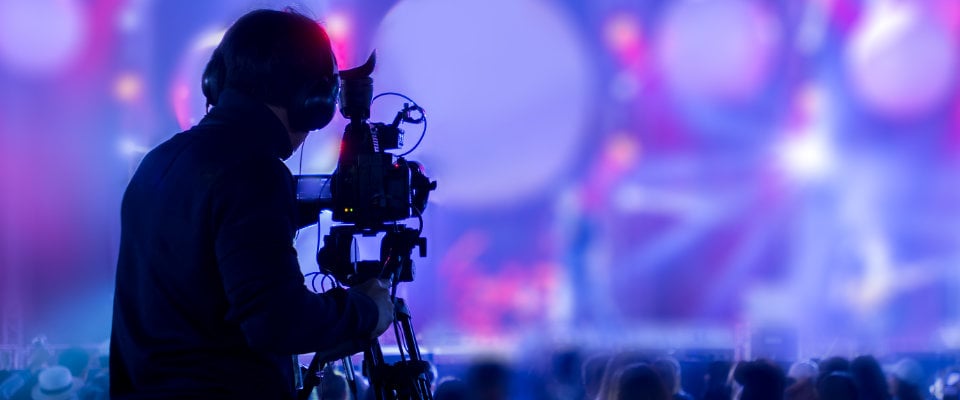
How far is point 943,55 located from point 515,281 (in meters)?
3.77

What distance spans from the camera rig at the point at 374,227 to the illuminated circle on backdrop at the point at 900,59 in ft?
19.9

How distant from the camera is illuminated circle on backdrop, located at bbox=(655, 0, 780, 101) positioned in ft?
21.2

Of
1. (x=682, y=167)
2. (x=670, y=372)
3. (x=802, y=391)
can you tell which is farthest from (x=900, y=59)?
(x=802, y=391)

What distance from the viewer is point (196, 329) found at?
0.92 metres

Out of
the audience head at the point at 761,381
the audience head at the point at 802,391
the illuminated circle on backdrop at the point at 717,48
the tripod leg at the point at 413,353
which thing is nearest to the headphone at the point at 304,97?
the tripod leg at the point at 413,353

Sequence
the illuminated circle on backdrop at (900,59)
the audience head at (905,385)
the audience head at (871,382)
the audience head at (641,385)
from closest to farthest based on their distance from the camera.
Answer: the audience head at (641,385), the audience head at (871,382), the audience head at (905,385), the illuminated circle on backdrop at (900,59)

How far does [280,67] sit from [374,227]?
13.5 inches

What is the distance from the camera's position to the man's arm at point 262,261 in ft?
2.81

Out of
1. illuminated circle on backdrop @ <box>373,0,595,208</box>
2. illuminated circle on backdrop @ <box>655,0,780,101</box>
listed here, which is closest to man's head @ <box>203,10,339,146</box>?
illuminated circle on backdrop @ <box>373,0,595,208</box>

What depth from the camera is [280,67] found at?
100cm

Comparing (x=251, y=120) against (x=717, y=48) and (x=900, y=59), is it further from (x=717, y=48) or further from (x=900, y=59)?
(x=900, y=59)

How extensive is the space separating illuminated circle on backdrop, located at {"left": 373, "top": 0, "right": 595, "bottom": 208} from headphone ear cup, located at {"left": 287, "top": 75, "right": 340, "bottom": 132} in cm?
504

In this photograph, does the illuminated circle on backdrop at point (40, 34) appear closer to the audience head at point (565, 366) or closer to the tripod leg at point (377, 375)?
the audience head at point (565, 366)

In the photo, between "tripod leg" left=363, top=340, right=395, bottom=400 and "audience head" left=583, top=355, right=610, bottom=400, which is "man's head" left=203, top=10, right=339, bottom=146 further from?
"audience head" left=583, top=355, right=610, bottom=400
